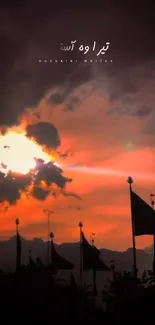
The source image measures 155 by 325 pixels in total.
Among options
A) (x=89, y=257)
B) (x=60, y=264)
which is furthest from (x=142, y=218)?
(x=60, y=264)

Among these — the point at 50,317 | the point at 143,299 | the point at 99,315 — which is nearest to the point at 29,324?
the point at 50,317

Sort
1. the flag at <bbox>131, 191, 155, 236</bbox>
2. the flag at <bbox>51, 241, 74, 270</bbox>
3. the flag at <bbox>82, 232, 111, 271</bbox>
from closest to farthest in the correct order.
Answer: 1. the flag at <bbox>131, 191, 155, 236</bbox>
2. the flag at <bbox>82, 232, 111, 271</bbox>
3. the flag at <bbox>51, 241, 74, 270</bbox>

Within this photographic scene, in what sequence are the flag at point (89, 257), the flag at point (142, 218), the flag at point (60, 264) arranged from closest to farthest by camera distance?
the flag at point (142, 218), the flag at point (89, 257), the flag at point (60, 264)

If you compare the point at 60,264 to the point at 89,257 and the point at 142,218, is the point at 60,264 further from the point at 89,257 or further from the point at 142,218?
the point at 142,218

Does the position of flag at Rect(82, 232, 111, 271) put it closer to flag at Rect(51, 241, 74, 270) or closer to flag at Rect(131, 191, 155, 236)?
flag at Rect(51, 241, 74, 270)

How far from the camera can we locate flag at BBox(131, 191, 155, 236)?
1195 inches

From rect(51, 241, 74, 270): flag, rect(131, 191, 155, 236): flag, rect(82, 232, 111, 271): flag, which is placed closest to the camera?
rect(131, 191, 155, 236): flag

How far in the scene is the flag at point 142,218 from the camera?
3036 centimetres

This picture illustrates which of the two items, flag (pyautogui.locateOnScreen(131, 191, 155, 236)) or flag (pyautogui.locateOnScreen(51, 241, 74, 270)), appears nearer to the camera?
flag (pyautogui.locateOnScreen(131, 191, 155, 236))

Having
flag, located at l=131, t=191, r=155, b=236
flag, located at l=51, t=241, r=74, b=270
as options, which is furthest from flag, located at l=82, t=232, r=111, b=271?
flag, located at l=131, t=191, r=155, b=236

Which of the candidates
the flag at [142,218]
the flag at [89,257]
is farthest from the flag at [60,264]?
the flag at [142,218]

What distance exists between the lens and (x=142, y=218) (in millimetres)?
30734

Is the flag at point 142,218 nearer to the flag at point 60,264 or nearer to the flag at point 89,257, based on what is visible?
the flag at point 89,257

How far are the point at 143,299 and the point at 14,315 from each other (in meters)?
7.76
